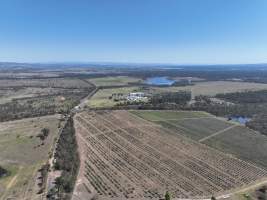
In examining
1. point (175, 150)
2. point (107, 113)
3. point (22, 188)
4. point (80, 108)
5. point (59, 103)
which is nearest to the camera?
point (22, 188)

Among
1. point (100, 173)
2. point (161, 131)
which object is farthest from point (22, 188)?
point (161, 131)

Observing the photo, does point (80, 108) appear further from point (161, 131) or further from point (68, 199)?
point (68, 199)

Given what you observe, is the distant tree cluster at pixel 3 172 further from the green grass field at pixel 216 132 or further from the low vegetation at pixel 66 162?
the green grass field at pixel 216 132

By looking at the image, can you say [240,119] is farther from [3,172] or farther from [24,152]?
[3,172]

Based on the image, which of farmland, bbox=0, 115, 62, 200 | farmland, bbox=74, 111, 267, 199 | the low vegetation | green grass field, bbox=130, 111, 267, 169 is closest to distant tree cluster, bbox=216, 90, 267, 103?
green grass field, bbox=130, 111, 267, 169

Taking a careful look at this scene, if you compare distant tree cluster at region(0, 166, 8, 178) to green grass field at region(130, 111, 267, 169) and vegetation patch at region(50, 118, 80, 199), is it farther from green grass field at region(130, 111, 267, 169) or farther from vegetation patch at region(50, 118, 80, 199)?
green grass field at region(130, 111, 267, 169)

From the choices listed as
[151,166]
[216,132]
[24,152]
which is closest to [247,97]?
[216,132]
